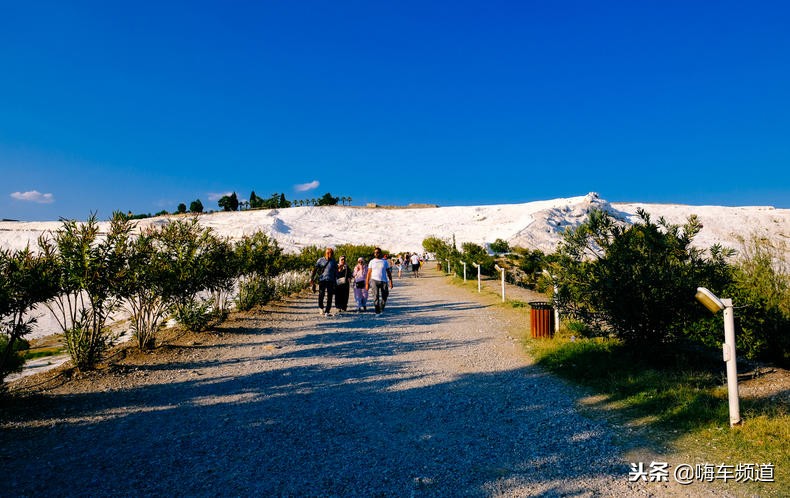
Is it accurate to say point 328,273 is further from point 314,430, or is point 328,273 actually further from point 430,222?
point 430,222

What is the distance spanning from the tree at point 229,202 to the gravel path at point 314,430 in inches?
4301

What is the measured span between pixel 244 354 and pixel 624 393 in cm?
633

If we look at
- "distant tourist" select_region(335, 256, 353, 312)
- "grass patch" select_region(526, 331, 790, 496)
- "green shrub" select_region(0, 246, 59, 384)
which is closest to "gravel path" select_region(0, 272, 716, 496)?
"grass patch" select_region(526, 331, 790, 496)

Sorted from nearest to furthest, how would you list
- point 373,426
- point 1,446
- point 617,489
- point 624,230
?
point 617,489
point 1,446
point 373,426
point 624,230

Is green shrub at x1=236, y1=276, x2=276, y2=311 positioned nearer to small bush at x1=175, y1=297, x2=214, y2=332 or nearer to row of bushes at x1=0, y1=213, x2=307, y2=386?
row of bushes at x1=0, y1=213, x2=307, y2=386

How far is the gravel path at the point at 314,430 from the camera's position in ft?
11.4

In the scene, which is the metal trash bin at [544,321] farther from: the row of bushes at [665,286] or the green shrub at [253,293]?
the green shrub at [253,293]

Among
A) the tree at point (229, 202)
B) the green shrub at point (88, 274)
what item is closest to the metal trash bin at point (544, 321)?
the green shrub at point (88, 274)

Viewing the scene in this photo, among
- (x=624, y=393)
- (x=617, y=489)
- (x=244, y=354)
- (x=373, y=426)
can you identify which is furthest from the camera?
(x=244, y=354)

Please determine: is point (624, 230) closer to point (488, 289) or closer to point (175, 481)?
point (175, 481)

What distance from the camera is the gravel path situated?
3.48 meters

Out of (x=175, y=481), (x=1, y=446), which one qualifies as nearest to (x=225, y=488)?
(x=175, y=481)

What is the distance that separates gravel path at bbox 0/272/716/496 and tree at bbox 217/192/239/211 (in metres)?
109

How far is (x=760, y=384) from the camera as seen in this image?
5492 mm
